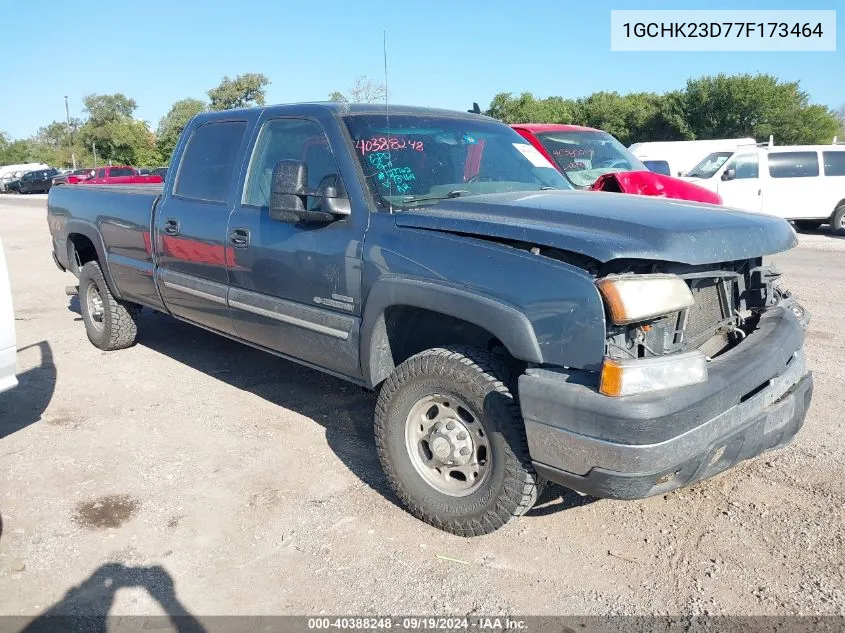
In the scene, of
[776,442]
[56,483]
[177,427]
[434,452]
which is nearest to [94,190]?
[177,427]

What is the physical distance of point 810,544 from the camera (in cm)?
310

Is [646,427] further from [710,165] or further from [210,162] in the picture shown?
[710,165]

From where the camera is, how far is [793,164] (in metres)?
15.0

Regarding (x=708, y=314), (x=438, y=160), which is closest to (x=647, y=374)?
(x=708, y=314)

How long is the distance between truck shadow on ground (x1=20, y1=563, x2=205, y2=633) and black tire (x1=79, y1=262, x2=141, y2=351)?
354 cm

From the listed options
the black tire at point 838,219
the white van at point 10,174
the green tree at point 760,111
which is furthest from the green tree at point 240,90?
the black tire at point 838,219

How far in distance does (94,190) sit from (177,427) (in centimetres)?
265

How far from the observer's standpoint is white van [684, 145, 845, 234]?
14.8 meters

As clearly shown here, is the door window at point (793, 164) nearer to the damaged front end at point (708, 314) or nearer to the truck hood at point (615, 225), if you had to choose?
the damaged front end at point (708, 314)

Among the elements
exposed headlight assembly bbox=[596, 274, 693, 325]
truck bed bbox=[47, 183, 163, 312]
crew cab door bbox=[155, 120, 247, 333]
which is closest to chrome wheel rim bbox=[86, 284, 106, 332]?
truck bed bbox=[47, 183, 163, 312]

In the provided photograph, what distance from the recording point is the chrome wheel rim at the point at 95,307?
6387 millimetres

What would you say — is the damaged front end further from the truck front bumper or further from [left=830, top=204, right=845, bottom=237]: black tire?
[left=830, top=204, right=845, bottom=237]: black tire

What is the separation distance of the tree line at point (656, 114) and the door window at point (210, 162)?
24.4 metres

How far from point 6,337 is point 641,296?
11.3ft
